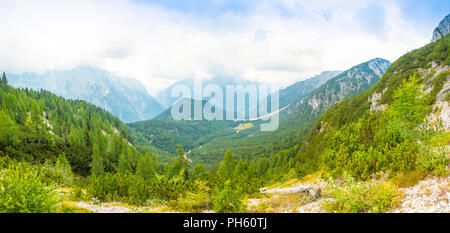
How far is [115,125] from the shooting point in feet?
593

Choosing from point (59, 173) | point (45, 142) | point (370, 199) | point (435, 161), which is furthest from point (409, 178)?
point (45, 142)

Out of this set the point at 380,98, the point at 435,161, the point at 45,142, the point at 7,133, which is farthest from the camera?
the point at 380,98

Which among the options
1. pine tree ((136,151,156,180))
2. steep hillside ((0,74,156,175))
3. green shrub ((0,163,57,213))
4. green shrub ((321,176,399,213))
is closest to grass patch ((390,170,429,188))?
green shrub ((321,176,399,213))

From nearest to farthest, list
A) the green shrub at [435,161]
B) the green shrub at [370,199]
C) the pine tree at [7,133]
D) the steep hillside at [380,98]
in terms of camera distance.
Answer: the green shrub at [370,199] → the green shrub at [435,161] → the steep hillside at [380,98] → the pine tree at [7,133]

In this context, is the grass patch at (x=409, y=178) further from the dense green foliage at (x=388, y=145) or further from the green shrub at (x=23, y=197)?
the green shrub at (x=23, y=197)

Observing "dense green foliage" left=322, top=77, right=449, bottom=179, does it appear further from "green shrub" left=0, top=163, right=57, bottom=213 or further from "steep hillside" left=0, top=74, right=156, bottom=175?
→ "steep hillside" left=0, top=74, right=156, bottom=175

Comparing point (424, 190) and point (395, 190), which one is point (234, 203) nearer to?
point (395, 190)

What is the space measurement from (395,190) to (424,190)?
1.48 m

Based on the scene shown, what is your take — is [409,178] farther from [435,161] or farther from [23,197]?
[23,197]

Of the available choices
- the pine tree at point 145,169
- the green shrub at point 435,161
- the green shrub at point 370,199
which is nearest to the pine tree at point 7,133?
the pine tree at point 145,169

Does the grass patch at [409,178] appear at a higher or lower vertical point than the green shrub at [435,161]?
lower

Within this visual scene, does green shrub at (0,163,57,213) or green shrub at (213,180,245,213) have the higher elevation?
green shrub at (0,163,57,213)
